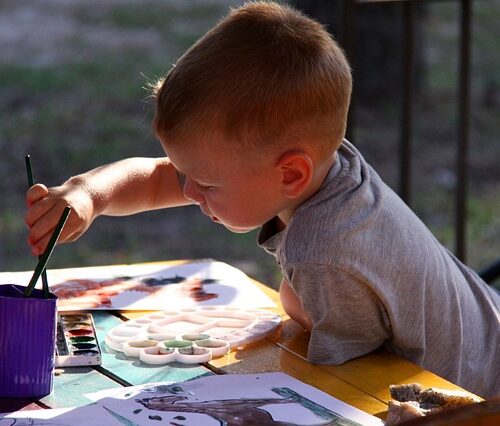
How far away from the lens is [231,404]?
1317mm

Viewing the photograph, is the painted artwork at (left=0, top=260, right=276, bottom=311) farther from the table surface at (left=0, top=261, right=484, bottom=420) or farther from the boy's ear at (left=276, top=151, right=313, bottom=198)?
the boy's ear at (left=276, top=151, right=313, bottom=198)

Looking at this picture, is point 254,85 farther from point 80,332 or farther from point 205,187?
point 80,332

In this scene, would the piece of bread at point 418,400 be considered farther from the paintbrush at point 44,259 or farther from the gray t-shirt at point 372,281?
the paintbrush at point 44,259

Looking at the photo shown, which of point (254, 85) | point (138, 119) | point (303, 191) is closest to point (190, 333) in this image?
point (303, 191)

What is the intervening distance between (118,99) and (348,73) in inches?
194

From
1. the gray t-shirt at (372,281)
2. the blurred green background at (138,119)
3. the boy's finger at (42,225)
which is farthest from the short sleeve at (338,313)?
the blurred green background at (138,119)

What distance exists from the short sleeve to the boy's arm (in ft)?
1.04

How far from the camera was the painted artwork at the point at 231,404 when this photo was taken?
4.18ft

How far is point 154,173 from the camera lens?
1.85 m

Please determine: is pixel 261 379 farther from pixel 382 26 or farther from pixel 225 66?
pixel 382 26

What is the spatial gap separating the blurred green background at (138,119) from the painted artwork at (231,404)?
320 cm

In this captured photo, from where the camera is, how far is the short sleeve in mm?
1505

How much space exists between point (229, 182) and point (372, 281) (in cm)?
24

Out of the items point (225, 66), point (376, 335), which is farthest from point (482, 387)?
point (225, 66)
